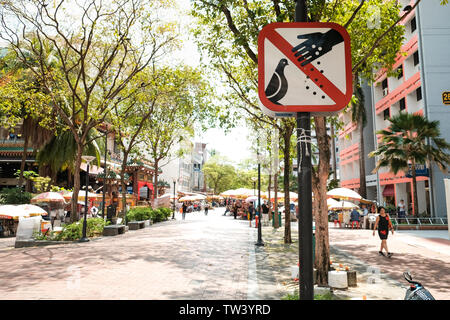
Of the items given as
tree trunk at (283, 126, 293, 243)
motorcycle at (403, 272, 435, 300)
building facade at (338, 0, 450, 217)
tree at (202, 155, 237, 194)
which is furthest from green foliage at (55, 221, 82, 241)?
tree at (202, 155, 237, 194)

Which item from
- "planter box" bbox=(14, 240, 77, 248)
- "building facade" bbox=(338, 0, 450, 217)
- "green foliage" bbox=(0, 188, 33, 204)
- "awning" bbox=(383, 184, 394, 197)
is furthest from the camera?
"awning" bbox=(383, 184, 394, 197)

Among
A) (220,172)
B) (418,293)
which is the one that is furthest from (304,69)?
(220,172)

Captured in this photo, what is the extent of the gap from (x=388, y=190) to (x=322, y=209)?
97.6 feet

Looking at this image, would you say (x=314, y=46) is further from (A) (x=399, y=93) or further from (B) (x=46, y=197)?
(A) (x=399, y=93)

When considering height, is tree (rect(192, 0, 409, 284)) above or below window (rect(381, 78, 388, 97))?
below

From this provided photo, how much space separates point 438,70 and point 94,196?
87.5 feet

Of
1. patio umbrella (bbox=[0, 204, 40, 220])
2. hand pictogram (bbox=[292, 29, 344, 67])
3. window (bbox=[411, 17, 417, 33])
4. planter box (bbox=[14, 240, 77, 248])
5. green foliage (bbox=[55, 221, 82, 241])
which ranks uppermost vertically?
window (bbox=[411, 17, 417, 33])

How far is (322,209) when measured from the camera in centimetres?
762

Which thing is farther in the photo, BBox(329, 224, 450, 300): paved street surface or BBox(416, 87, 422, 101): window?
BBox(416, 87, 422, 101): window

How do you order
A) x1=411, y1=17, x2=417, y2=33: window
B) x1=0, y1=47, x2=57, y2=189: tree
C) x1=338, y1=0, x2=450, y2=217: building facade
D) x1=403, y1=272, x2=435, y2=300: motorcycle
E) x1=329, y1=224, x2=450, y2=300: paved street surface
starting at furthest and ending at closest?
x1=411, y1=17, x2=417, y2=33: window < x1=338, y1=0, x2=450, y2=217: building facade < x1=0, y1=47, x2=57, y2=189: tree < x1=329, y1=224, x2=450, y2=300: paved street surface < x1=403, y1=272, x2=435, y2=300: motorcycle

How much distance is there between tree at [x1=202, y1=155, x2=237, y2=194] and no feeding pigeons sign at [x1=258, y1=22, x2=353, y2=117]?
78.9 meters

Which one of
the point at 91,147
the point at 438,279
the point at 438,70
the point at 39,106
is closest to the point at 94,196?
the point at 91,147

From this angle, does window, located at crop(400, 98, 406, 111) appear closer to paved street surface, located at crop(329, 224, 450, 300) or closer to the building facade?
the building facade

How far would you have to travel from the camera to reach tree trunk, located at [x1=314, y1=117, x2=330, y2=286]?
24.2 ft
